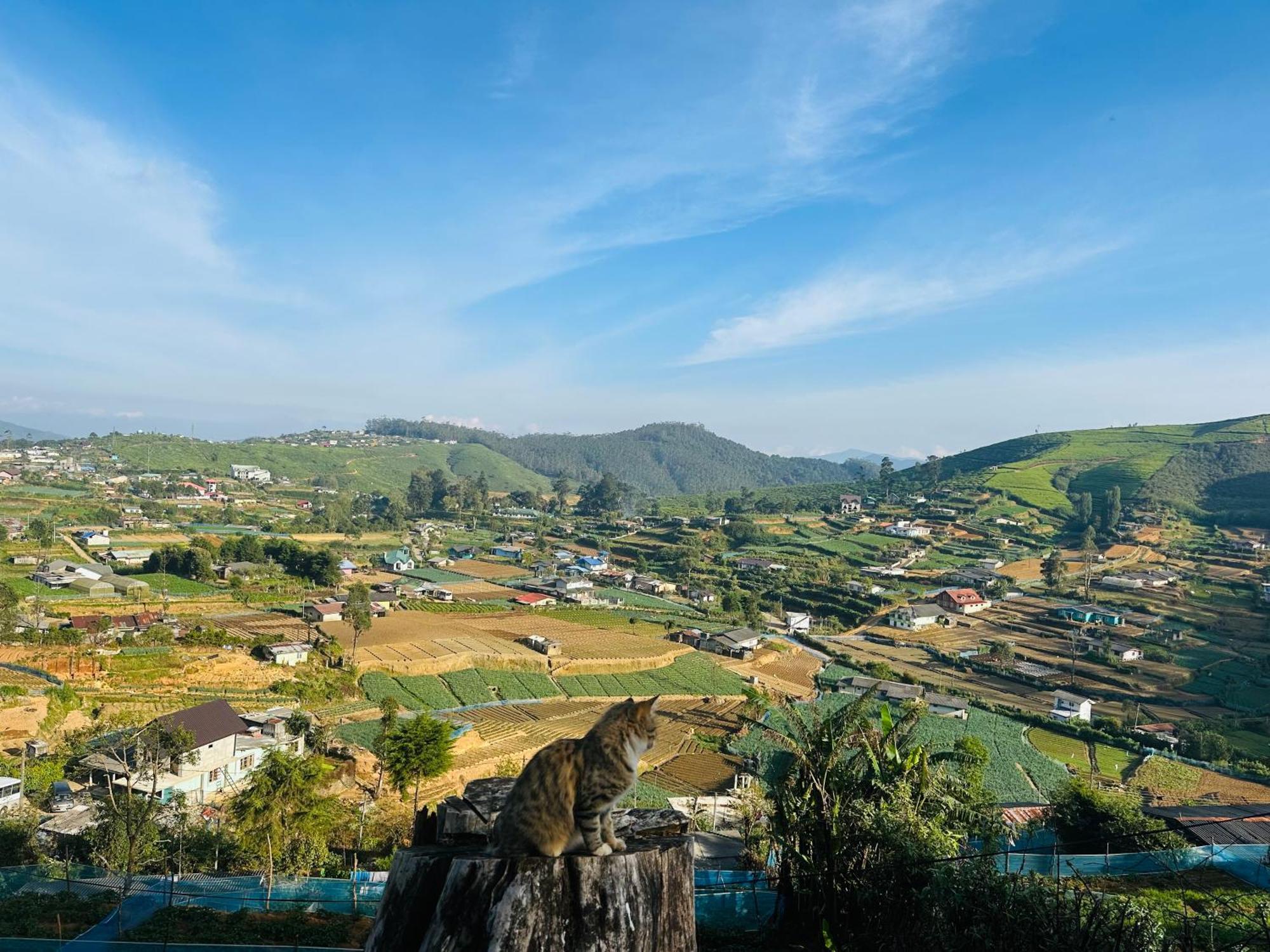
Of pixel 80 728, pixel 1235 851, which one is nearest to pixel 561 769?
pixel 1235 851

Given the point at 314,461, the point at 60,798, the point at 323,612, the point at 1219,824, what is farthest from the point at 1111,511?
the point at 314,461

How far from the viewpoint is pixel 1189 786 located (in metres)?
24.2

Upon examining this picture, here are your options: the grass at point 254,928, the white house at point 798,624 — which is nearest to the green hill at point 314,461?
the white house at point 798,624

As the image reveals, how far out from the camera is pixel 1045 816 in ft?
48.9

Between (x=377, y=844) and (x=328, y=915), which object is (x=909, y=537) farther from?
(x=328, y=915)

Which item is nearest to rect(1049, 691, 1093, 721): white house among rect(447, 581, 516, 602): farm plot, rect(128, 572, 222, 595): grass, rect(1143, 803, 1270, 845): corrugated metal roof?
rect(1143, 803, 1270, 845): corrugated metal roof

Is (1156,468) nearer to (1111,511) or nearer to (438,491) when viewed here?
(1111,511)

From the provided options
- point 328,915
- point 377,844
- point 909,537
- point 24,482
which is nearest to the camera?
point 328,915

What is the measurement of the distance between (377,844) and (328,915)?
784 cm

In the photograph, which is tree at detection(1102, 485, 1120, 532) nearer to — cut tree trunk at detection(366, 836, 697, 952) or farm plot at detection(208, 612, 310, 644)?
farm plot at detection(208, 612, 310, 644)

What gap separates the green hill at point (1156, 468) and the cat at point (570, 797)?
85.2 m

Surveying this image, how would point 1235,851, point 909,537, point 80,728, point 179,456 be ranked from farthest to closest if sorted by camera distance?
point 179,456 < point 909,537 < point 80,728 < point 1235,851

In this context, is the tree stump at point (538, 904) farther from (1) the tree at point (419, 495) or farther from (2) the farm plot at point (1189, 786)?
(1) the tree at point (419, 495)

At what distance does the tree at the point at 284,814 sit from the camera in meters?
12.3
